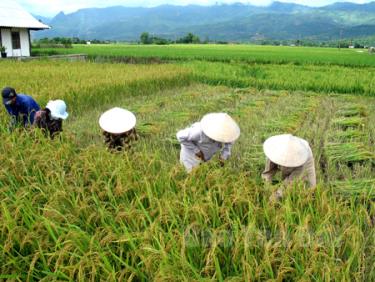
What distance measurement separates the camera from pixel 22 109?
4914 millimetres

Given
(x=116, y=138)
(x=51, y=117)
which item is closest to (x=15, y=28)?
(x=51, y=117)

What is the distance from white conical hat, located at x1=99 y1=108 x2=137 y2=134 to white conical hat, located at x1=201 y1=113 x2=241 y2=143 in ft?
3.02

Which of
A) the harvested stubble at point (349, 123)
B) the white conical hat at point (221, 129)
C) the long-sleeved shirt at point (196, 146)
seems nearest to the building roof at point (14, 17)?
the harvested stubble at point (349, 123)

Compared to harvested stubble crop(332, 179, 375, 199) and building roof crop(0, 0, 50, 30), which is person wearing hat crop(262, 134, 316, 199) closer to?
harvested stubble crop(332, 179, 375, 199)

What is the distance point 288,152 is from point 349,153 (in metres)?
2.26

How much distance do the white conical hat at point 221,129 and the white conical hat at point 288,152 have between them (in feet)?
1.48

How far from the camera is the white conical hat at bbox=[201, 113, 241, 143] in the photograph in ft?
10.7

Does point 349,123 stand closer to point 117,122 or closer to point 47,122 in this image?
point 117,122

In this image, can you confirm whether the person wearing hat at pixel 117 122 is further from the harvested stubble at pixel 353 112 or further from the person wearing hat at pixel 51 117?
the harvested stubble at pixel 353 112

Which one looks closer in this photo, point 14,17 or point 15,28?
point 15,28

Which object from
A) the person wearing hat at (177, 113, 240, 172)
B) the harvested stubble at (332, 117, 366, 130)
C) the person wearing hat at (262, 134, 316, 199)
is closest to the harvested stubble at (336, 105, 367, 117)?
the harvested stubble at (332, 117, 366, 130)

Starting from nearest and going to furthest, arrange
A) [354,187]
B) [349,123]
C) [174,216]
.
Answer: [174,216] → [354,187] → [349,123]

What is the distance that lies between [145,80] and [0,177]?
7.65m

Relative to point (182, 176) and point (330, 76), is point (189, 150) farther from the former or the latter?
point (330, 76)
